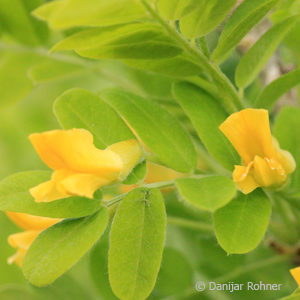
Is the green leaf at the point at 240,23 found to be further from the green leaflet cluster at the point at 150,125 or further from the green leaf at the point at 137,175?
the green leaf at the point at 137,175

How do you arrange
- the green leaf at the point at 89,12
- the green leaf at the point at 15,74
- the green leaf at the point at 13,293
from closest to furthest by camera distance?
the green leaf at the point at 89,12, the green leaf at the point at 13,293, the green leaf at the point at 15,74

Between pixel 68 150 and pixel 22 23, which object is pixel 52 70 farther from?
pixel 68 150

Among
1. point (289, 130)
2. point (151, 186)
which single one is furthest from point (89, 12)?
point (289, 130)

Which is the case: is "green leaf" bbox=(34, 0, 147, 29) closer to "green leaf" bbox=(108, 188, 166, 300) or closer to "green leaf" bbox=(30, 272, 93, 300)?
"green leaf" bbox=(108, 188, 166, 300)

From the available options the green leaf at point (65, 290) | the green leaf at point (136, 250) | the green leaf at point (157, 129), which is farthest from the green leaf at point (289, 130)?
the green leaf at point (65, 290)

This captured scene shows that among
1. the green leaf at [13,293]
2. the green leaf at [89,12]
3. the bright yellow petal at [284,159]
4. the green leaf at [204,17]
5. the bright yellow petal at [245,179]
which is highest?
the green leaf at [89,12]
